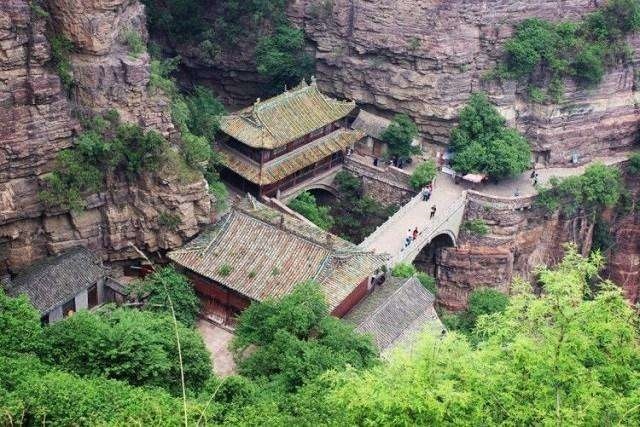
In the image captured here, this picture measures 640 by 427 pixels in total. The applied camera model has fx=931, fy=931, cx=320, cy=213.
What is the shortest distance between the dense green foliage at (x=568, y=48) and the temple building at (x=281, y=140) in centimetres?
939

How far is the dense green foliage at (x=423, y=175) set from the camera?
45.1 m

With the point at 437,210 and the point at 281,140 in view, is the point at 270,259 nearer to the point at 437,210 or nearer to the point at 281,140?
the point at 281,140

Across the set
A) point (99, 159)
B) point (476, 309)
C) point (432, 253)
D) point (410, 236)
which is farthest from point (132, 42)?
point (432, 253)

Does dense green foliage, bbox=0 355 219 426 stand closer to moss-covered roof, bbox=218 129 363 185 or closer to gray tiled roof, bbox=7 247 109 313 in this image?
gray tiled roof, bbox=7 247 109 313

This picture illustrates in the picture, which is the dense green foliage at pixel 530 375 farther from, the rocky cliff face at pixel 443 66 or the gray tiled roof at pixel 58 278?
the rocky cliff face at pixel 443 66

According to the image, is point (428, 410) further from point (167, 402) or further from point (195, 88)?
point (195, 88)

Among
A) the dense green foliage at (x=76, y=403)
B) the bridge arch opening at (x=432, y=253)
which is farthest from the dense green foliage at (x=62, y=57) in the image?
the bridge arch opening at (x=432, y=253)

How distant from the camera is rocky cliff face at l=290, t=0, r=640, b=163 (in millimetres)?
46688

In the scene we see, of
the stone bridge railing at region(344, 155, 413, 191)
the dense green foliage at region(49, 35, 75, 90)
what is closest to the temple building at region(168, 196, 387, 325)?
the dense green foliage at region(49, 35, 75, 90)

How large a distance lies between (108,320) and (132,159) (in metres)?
7.43

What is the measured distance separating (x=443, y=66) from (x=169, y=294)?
20.3m

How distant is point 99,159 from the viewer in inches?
1350

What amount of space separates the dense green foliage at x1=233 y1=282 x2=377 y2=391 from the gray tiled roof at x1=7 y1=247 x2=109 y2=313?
236 inches

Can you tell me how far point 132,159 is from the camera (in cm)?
3475
